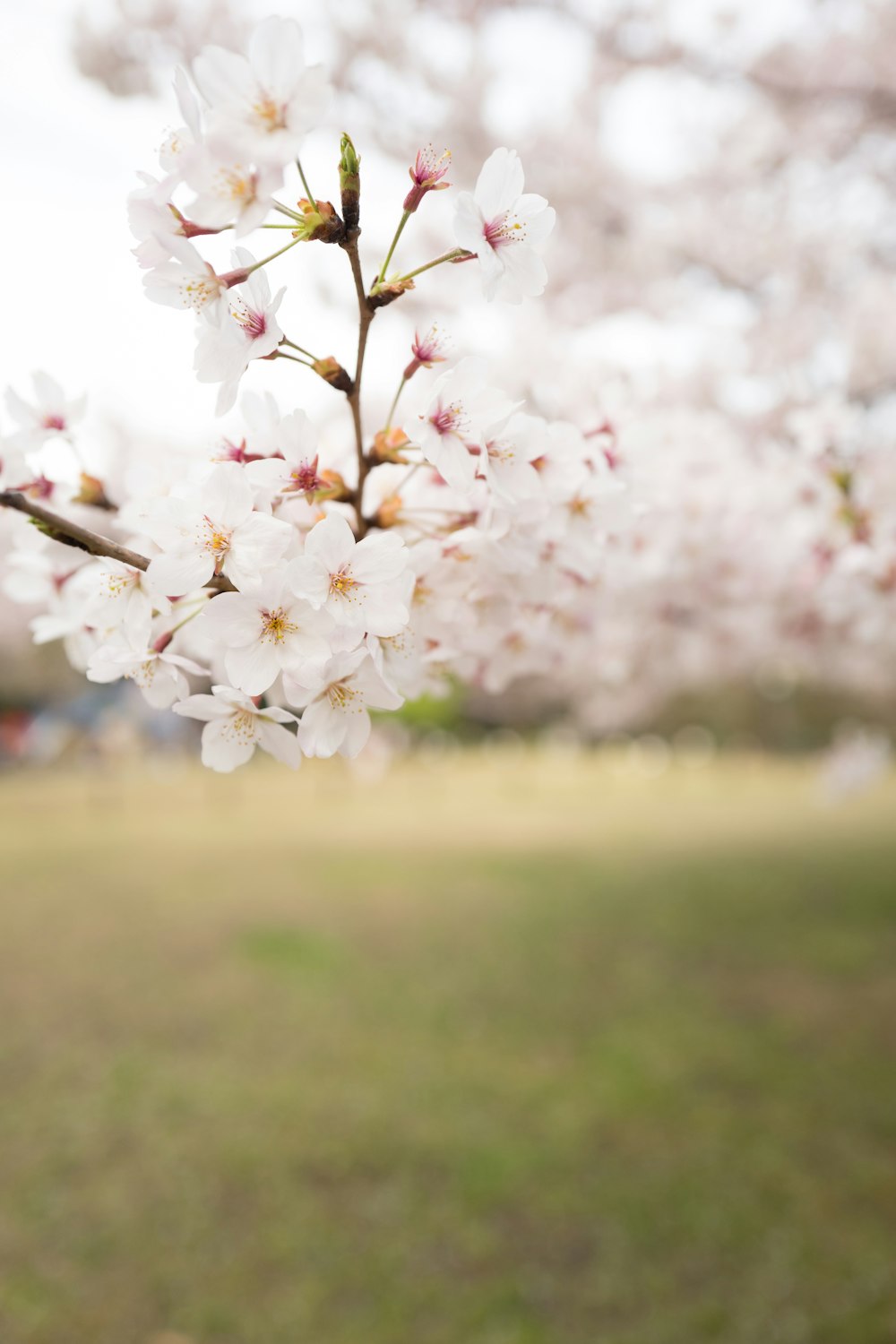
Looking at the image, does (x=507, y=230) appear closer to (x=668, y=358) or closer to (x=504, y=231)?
(x=504, y=231)

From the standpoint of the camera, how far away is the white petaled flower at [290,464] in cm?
84

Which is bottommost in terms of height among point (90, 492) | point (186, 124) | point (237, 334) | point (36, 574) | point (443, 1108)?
point (443, 1108)

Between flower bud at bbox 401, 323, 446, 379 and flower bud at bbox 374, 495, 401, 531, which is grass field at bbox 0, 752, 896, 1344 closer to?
flower bud at bbox 374, 495, 401, 531

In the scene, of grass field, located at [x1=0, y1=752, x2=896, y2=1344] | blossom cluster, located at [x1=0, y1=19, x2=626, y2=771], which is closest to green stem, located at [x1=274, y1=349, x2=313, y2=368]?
blossom cluster, located at [x1=0, y1=19, x2=626, y2=771]

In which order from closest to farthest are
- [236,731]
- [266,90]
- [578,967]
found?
[266,90]
[236,731]
[578,967]

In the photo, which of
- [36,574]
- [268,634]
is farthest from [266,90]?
[36,574]

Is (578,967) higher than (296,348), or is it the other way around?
(296,348)

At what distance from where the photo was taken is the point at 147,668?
2.95ft

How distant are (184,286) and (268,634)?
0.27m

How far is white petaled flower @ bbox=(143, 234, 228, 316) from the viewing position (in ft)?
2.42

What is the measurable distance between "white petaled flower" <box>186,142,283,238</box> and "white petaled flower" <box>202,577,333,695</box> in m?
0.26

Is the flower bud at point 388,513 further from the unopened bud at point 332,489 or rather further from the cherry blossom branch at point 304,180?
the cherry blossom branch at point 304,180

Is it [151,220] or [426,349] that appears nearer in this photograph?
[151,220]

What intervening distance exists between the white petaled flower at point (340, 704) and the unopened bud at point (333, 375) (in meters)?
0.24
